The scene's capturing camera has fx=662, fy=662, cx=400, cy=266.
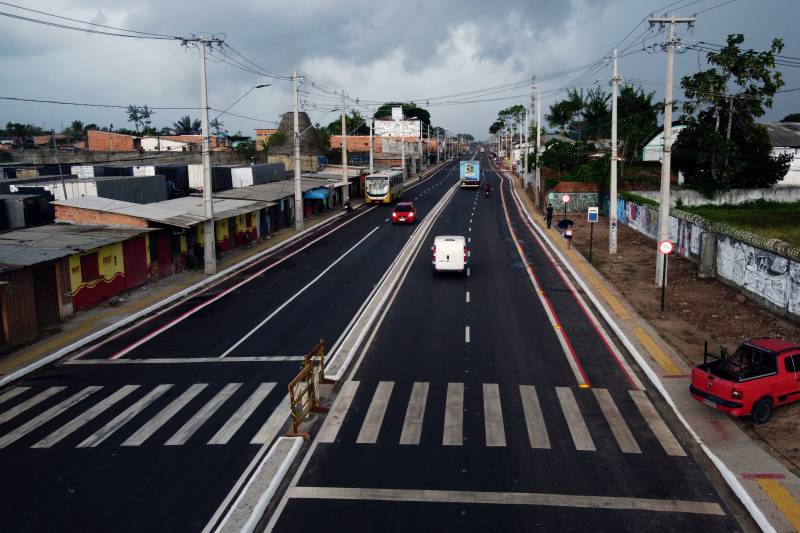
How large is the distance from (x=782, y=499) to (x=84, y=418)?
1559 cm

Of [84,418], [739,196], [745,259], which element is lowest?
[84,418]

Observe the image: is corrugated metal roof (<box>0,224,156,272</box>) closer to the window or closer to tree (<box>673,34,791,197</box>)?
the window

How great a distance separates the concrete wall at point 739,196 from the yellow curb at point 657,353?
127ft

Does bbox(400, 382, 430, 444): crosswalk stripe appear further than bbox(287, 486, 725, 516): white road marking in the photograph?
Yes

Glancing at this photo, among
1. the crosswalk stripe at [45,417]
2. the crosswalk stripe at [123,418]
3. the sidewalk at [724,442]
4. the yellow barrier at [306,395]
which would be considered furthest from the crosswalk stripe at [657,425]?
the crosswalk stripe at [45,417]

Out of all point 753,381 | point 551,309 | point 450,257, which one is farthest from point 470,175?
point 753,381

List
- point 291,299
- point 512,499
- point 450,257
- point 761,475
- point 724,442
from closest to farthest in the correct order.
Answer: point 512,499 → point 761,475 → point 724,442 → point 291,299 → point 450,257

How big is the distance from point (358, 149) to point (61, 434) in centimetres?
13719

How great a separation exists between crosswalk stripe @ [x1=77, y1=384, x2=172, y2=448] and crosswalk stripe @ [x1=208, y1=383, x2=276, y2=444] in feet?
8.35

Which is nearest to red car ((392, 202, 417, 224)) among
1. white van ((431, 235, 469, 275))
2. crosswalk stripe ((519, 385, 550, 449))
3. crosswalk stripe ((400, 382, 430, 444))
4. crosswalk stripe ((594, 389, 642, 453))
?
white van ((431, 235, 469, 275))

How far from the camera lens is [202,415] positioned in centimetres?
1647

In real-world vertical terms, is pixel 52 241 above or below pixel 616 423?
above

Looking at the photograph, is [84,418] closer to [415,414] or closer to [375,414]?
[375,414]

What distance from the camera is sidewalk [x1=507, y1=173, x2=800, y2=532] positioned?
12008 millimetres
